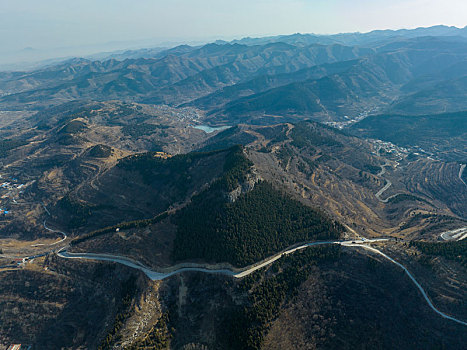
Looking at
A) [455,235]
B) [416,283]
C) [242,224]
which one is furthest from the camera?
[455,235]

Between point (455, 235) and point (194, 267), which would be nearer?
Answer: point (194, 267)

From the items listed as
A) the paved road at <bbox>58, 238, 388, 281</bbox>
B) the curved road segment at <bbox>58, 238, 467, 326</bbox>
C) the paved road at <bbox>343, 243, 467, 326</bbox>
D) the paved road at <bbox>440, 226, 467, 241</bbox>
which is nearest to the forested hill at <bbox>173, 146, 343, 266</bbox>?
the paved road at <bbox>58, 238, 388, 281</bbox>

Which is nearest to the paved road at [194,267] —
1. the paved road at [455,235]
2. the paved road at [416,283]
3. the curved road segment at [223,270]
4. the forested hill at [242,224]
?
the curved road segment at [223,270]

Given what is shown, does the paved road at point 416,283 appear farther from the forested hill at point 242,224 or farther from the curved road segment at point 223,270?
the forested hill at point 242,224

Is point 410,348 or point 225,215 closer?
point 410,348

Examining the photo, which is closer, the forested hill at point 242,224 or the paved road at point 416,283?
the paved road at point 416,283

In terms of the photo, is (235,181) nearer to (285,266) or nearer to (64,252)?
(285,266)

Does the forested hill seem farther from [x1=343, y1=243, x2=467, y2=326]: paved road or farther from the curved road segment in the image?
[x1=343, y1=243, x2=467, y2=326]: paved road

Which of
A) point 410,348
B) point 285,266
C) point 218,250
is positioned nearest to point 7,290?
point 218,250

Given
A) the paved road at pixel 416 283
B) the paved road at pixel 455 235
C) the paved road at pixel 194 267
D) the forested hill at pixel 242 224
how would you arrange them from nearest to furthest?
Answer: 1. the paved road at pixel 416 283
2. the paved road at pixel 194 267
3. the forested hill at pixel 242 224
4. the paved road at pixel 455 235

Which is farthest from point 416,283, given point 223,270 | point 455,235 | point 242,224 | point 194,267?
point 194,267

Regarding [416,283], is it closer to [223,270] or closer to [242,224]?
[242,224]
